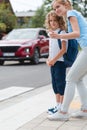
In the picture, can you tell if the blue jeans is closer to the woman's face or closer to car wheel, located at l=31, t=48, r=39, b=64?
the woman's face

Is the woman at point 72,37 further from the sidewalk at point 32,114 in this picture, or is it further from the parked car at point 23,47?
the parked car at point 23,47

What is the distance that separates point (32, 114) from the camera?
24.3ft

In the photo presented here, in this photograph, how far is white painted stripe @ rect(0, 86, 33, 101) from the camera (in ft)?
31.6

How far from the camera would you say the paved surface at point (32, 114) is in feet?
20.9

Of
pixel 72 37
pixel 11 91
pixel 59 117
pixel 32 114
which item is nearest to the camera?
pixel 72 37

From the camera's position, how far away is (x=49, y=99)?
9023mm

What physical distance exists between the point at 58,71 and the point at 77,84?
1.14 feet

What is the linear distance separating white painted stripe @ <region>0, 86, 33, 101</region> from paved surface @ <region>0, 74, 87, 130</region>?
0.19 meters

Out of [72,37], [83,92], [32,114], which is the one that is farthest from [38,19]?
[72,37]

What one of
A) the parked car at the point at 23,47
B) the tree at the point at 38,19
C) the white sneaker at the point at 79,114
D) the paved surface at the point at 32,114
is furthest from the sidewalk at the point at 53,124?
the tree at the point at 38,19

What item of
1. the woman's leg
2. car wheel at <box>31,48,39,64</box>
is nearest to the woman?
the woman's leg

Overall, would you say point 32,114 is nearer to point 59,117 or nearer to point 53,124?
point 59,117

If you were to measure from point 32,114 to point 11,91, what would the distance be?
3.11m

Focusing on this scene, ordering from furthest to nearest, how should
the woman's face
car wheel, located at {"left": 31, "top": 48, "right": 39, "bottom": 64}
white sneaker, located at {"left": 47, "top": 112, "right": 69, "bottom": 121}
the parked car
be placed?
car wheel, located at {"left": 31, "top": 48, "right": 39, "bottom": 64} → the parked car → white sneaker, located at {"left": 47, "top": 112, "right": 69, "bottom": 121} → the woman's face
